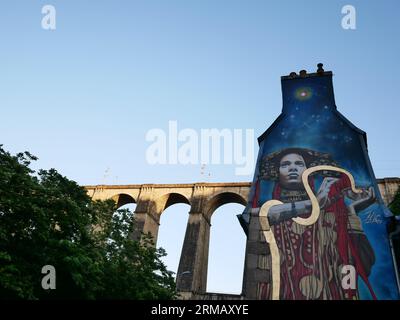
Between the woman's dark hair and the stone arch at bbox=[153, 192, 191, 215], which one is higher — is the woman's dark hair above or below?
below

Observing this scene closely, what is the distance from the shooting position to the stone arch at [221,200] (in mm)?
32656

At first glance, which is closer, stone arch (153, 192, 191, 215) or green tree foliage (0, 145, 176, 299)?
green tree foliage (0, 145, 176, 299)

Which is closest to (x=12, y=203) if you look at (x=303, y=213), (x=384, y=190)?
(x=303, y=213)

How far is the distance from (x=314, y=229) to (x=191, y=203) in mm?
21831

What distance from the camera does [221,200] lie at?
34156mm

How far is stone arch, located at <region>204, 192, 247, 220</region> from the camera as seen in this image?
32.7 m

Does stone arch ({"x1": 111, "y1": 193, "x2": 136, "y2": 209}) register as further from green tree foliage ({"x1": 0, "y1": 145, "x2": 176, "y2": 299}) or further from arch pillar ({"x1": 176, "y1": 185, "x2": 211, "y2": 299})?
green tree foliage ({"x1": 0, "y1": 145, "x2": 176, "y2": 299})

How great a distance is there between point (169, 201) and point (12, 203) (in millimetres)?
25499

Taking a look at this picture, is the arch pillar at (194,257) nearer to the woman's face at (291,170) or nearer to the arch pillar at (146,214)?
the arch pillar at (146,214)

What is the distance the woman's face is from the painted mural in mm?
37
